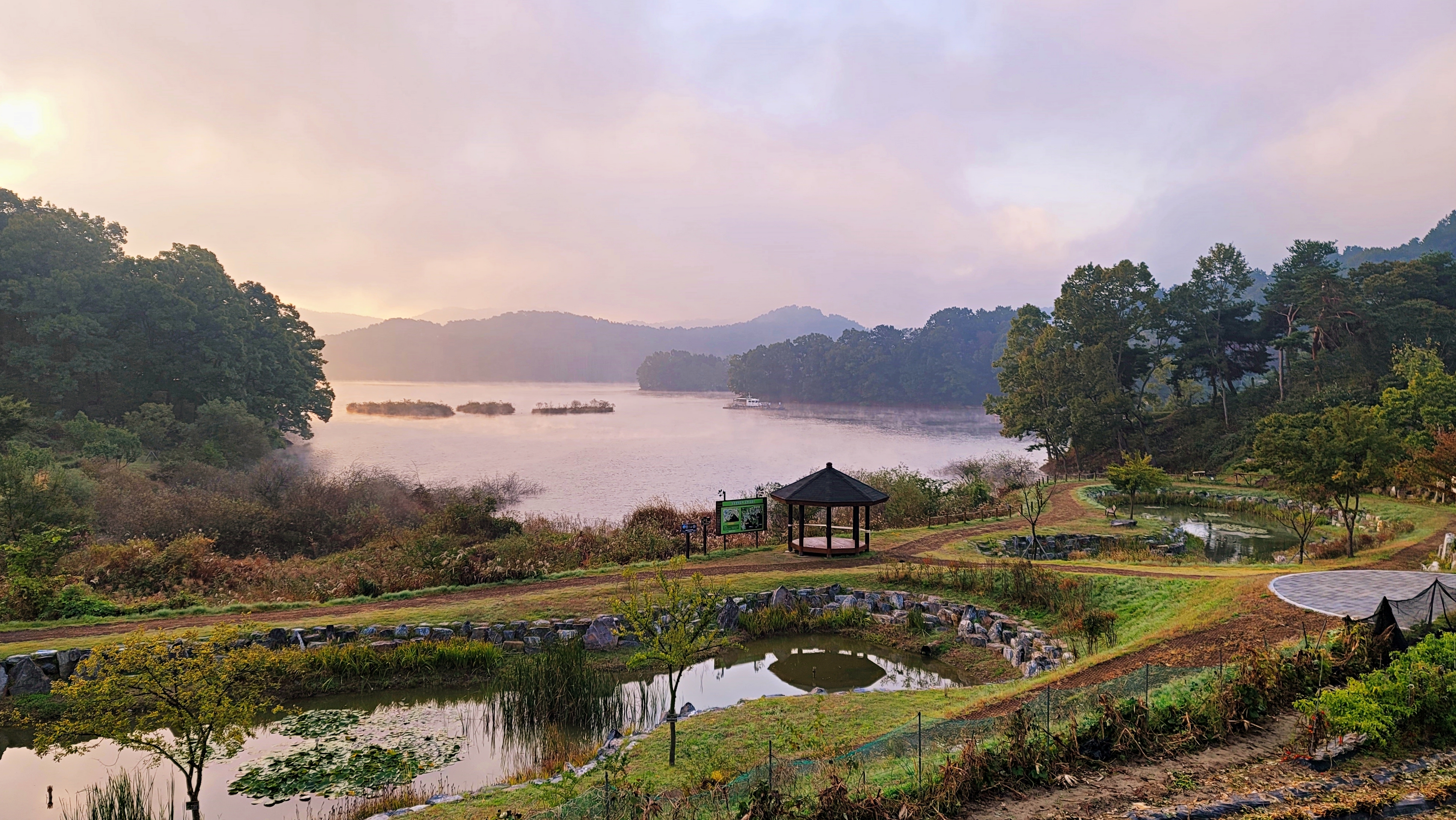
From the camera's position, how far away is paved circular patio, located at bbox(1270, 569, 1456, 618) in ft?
31.5

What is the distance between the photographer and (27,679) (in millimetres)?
10305

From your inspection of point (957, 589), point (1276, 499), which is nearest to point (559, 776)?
point (957, 589)

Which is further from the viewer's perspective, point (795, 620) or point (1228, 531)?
point (1228, 531)

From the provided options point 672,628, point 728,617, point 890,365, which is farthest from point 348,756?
point 890,365

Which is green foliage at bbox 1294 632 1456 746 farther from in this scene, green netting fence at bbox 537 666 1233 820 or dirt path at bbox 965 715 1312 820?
green netting fence at bbox 537 666 1233 820

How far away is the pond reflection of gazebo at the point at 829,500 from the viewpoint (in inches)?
684

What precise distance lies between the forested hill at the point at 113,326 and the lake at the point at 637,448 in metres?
7.56

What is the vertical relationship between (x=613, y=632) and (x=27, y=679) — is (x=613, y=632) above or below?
above

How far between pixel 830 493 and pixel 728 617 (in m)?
4.95

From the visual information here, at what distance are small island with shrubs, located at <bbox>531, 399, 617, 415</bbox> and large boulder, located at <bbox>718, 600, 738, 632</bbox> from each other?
7230cm

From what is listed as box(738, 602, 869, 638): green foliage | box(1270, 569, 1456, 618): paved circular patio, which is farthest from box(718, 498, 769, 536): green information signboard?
box(1270, 569, 1456, 618): paved circular patio

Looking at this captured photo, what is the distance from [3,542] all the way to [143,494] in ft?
19.6

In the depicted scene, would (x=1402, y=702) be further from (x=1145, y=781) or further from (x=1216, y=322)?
(x=1216, y=322)

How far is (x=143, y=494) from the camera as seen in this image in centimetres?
2048
